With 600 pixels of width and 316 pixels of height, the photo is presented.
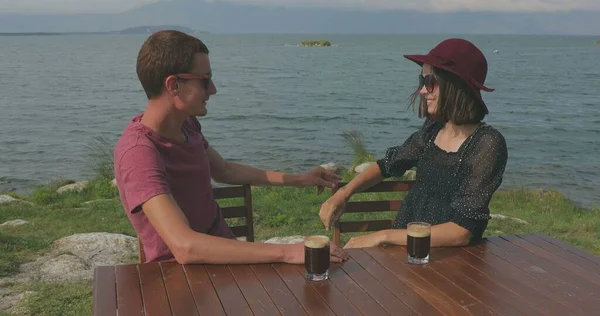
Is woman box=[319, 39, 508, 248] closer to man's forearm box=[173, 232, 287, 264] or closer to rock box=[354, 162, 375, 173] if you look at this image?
man's forearm box=[173, 232, 287, 264]

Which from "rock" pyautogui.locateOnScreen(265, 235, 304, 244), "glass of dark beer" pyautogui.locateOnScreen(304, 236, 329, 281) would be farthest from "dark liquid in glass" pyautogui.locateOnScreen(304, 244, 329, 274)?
"rock" pyautogui.locateOnScreen(265, 235, 304, 244)

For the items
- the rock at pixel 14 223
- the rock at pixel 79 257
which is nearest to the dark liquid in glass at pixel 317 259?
the rock at pixel 79 257

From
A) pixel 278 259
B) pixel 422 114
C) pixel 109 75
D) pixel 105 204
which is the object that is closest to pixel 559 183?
pixel 105 204

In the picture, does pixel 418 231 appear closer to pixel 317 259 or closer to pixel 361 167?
pixel 317 259

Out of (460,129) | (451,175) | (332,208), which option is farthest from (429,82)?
(332,208)

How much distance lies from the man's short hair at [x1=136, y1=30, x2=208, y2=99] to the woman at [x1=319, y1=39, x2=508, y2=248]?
123 cm

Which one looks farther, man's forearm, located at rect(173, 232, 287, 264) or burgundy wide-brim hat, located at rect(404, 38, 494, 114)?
burgundy wide-brim hat, located at rect(404, 38, 494, 114)

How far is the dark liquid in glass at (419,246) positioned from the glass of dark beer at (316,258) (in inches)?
17.7

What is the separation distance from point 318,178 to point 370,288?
1.39 metres

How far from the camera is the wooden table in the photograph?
2.41 metres

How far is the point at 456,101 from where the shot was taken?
133 inches

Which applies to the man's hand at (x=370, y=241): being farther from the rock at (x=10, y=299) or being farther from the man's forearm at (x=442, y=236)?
the rock at (x=10, y=299)

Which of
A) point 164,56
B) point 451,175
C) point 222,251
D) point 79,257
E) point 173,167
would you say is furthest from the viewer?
point 79,257

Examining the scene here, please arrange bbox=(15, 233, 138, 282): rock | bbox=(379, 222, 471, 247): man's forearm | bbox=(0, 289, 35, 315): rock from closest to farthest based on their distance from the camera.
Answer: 1. bbox=(379, 222, 471, 247): man's forearm
2. bbox=(0, 289, 35, 315): rock
3. bbox=(15, 233, 138, 282): rock
